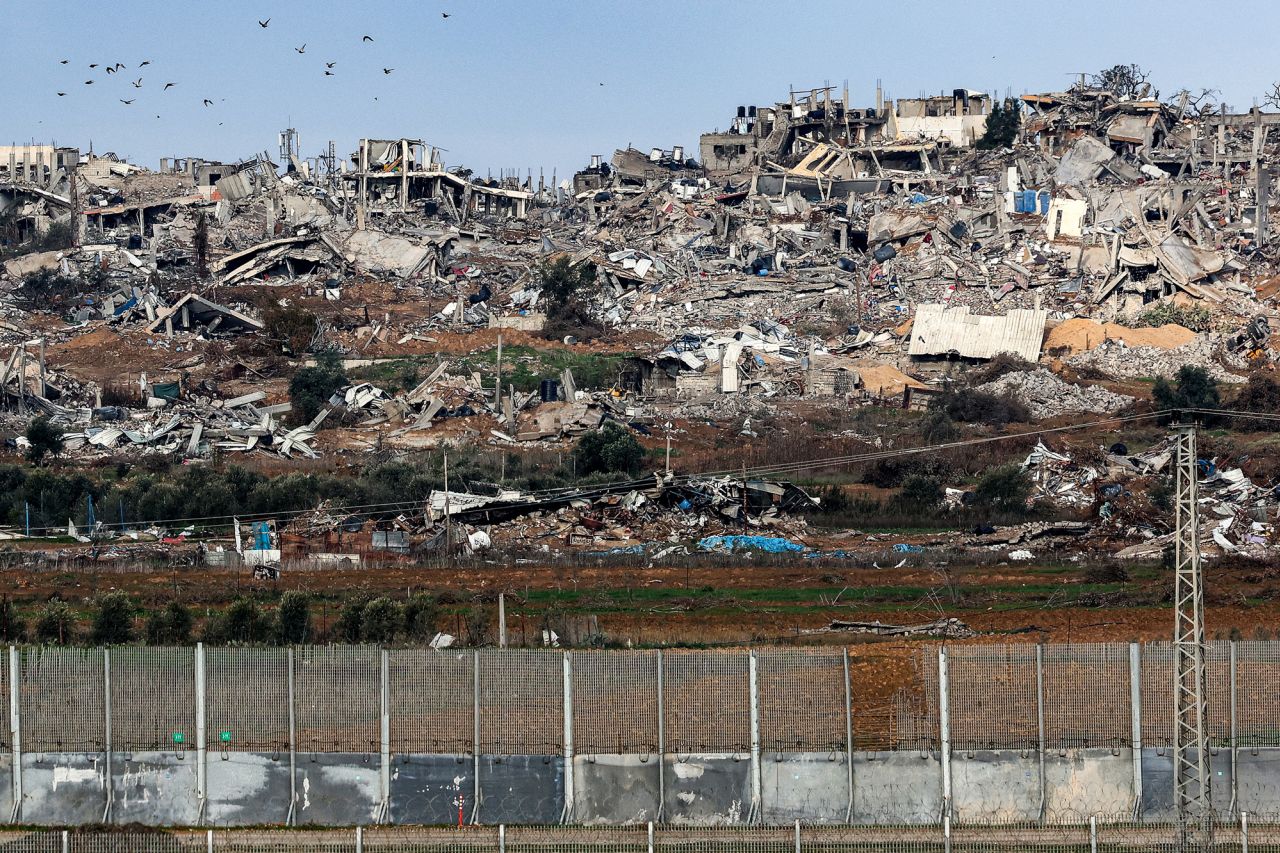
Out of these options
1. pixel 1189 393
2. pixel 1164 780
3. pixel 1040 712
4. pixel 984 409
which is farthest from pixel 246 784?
pixel 1189 393

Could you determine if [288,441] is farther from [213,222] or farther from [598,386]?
[213,222]

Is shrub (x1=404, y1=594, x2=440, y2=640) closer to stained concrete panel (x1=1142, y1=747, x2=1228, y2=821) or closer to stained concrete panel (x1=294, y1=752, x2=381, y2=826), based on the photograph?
stained concrete panel (x1=294, y1=752, x2=381, y2=826)

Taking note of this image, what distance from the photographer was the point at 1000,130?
63.6m

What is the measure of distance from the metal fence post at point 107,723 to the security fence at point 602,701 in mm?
18

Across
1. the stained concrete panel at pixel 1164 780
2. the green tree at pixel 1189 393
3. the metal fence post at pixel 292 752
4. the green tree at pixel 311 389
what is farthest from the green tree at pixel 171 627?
the green tree at pixel 1189 393

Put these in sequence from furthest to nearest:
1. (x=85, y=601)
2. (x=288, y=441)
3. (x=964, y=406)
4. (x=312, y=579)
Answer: (x=964, y=406) < (x=288, y=441) < (x=312, y=579) < (x=85, y=601)

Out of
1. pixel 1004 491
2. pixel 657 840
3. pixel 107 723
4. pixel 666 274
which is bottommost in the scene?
pixel 657 840

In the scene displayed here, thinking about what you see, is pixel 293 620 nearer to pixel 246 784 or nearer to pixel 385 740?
pixel 246 784

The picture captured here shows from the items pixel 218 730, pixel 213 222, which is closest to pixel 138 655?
pixel 218 730

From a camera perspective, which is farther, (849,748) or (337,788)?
(337,788)

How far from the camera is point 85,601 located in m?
23.6

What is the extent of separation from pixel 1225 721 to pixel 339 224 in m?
46.9

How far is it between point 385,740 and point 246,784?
1262 mm

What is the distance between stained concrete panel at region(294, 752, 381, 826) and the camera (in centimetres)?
1463
